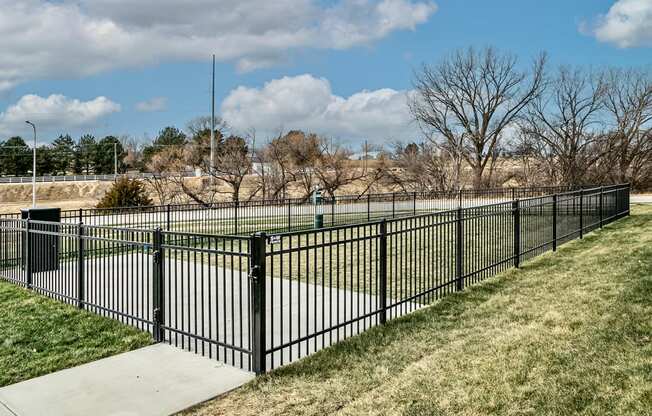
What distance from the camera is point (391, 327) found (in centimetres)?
593

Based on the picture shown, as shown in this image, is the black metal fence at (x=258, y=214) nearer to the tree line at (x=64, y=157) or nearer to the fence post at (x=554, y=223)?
the fence post at (x=554, y=223)

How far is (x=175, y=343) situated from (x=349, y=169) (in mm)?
33381

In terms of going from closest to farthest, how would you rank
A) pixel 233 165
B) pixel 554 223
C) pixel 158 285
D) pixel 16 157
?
1. pixel 158 285
2. pixel 554 223
3. pixel 233 165
4. pixel 16 157

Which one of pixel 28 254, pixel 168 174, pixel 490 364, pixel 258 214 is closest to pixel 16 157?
pixel 168 174

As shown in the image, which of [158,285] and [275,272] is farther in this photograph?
[275,272]

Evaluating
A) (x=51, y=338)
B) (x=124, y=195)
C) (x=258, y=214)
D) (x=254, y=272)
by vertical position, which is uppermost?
(x=124, y=195)

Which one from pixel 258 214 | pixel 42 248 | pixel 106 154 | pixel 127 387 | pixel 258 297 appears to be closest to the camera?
pixel 127 387

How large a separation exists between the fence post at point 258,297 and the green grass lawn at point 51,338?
1.74 meters

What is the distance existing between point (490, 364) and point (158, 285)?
3582 mm

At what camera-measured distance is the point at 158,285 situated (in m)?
5.66

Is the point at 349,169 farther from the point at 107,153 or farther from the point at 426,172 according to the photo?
the point at 107,153

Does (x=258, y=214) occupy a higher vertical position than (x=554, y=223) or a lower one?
lower

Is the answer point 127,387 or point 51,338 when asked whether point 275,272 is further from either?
point 127,387

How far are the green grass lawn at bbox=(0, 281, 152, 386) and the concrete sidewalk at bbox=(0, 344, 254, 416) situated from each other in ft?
0.99
